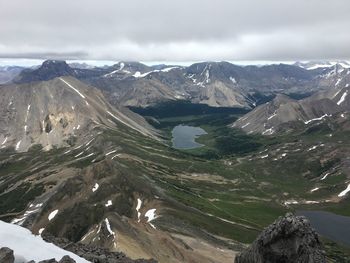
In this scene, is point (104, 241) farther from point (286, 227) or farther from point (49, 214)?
point (49, 214)

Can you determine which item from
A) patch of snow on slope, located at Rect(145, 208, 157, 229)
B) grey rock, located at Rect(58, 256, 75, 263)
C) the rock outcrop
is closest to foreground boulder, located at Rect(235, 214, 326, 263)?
the rock outcrop

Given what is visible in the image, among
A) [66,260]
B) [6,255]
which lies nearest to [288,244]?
[66,260]

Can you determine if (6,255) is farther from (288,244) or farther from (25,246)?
(288,244)

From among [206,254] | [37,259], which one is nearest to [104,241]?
[206,254]

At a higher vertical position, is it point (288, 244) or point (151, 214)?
point (288, 244)

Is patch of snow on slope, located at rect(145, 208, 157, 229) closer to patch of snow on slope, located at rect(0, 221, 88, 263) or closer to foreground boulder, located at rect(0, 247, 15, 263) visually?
patch of snow on slope, located at rect(0, 221, 88, 263)

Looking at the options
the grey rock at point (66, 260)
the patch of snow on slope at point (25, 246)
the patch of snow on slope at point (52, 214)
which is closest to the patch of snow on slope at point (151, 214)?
the patch of snow on slope at point (52, 214)
